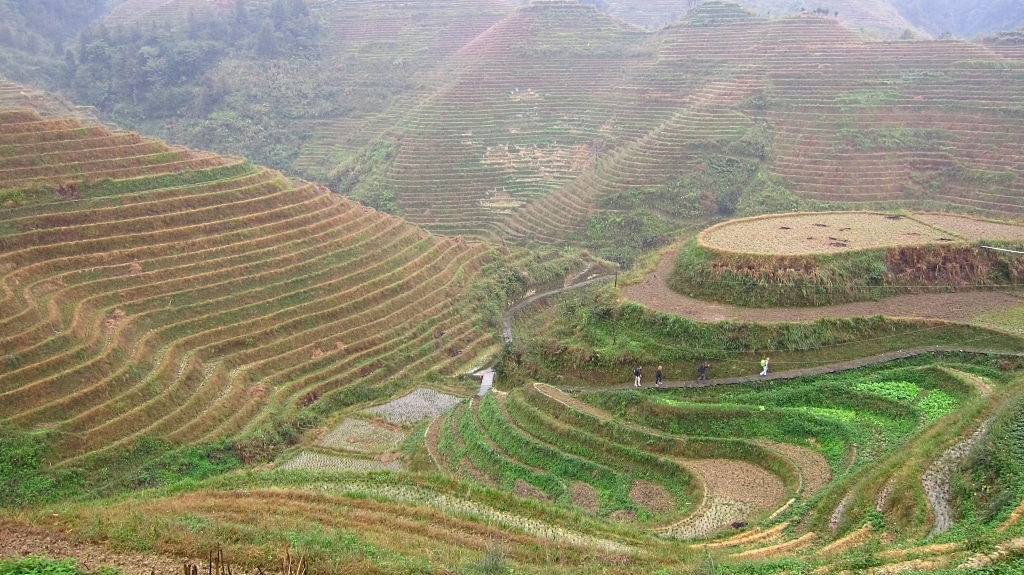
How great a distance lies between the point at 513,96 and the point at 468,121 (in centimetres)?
610

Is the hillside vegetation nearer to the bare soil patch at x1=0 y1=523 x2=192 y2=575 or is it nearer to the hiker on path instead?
the bare soil patch at x1=0 y1=523 x2=192 y2=575

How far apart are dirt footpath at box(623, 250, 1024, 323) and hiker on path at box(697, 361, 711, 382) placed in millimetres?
1834

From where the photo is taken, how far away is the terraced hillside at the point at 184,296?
20.5 meters

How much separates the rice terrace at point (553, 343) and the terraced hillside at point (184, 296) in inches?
4.9

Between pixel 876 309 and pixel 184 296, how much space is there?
975 inches

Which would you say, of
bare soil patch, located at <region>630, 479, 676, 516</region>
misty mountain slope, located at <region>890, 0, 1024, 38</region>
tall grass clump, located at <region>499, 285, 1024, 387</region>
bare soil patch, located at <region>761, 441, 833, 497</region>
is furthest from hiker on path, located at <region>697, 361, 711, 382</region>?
misty mountain slope, located at <region>890, 0, 1024, 38</region>

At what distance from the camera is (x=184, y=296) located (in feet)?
84.1

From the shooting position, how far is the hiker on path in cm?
1970

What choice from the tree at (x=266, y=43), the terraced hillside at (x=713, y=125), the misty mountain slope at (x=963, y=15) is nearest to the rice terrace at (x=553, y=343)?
the terraced hillside at (x=713, y=125)

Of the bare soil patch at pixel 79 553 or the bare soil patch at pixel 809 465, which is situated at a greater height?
the bare soil patch at pixel 79 553

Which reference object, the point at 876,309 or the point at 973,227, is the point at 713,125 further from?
the point at 876,309

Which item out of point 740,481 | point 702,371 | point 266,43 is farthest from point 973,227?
point 266,43

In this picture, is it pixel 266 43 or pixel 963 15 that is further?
pixel 963 15

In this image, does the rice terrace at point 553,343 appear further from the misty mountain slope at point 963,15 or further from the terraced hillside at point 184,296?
the misty mountain slope at point 963,15
